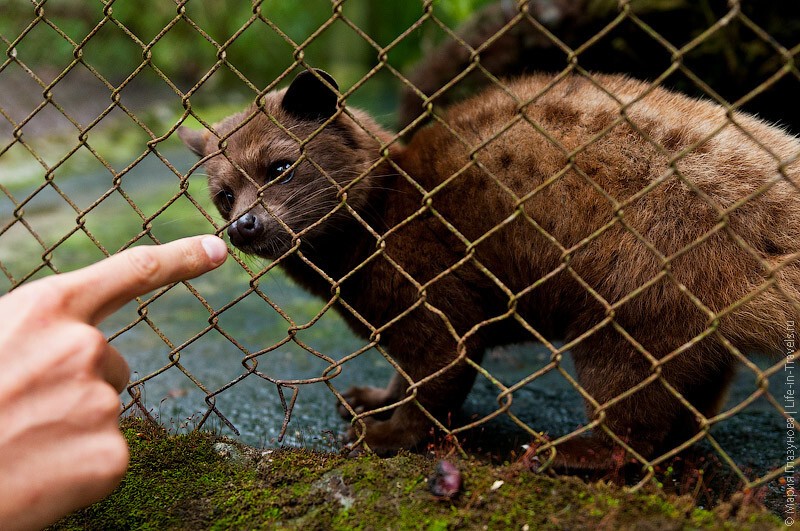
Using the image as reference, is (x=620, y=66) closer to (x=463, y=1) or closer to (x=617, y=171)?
(x=463, y=1)

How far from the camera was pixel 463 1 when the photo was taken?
29.5ft

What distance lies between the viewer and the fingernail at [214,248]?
241 cm

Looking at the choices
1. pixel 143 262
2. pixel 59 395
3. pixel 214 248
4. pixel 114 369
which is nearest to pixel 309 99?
pixel 214 248

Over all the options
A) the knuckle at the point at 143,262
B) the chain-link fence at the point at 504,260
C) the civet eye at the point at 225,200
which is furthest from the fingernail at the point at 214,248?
the civet eye at the point at 225,200

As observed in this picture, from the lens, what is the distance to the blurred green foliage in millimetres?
11977

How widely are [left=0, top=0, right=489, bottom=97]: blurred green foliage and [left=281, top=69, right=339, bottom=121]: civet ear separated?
6.87 meters

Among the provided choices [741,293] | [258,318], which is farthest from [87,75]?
[741,293]

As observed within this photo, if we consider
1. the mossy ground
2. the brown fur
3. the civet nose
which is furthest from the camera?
the civet nose

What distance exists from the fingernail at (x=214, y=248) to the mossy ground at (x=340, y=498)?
963 mm

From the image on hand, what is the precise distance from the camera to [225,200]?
157 inches

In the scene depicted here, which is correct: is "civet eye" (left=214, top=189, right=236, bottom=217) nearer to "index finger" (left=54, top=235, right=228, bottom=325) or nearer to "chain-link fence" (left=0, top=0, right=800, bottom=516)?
"chain-link fence" (left=0, top=0, right=800, bottom=516)

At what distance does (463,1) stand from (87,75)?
321 inches

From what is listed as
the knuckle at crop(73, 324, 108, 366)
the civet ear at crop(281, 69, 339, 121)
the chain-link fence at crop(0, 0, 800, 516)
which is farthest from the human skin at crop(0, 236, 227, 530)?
the civet ear at crop(281, 69, 339, 121)

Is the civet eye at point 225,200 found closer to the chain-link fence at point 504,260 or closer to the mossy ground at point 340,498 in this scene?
the chain-link fence at point 504,260
